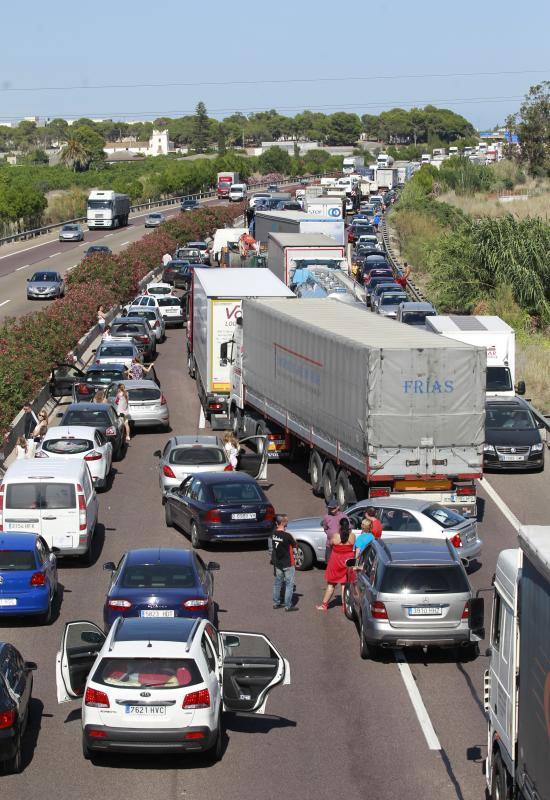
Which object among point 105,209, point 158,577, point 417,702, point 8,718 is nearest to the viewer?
point 8,718

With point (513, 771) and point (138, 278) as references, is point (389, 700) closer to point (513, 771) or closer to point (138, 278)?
point (513, 771)

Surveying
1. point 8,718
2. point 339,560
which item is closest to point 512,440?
point 339,560

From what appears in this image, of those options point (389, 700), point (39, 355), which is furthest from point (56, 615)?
point (39, 355)

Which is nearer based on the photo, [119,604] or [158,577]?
[119,604]

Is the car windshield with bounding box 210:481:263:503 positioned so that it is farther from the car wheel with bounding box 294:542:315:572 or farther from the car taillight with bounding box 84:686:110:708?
the car taillight with bounding box 84:686:110:708

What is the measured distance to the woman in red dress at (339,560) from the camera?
19672mm

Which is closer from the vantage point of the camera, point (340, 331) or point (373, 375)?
point (373, 375)

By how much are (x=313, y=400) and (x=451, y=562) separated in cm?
1062

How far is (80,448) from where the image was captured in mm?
27953

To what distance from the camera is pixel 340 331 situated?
26.3m

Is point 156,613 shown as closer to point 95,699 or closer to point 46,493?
point 95,699

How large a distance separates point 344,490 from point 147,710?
12869 millimetres

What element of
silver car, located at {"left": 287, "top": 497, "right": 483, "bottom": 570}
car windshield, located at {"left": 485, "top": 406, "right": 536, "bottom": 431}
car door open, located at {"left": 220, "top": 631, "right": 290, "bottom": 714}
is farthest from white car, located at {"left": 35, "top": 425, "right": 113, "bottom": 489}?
car door open, located at {"left": 220, "top": 631, "right": 290, "bottom": 714}

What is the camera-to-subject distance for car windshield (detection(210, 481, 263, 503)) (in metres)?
23.5
